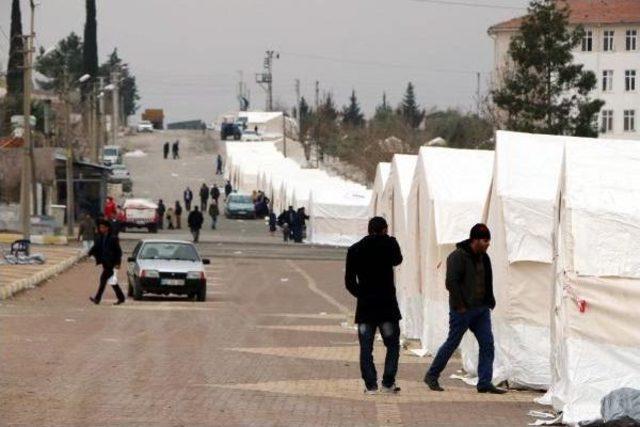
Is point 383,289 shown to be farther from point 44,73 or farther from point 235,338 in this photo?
point 44,73

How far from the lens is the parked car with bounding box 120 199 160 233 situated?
7294cm

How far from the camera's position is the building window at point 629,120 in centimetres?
11288

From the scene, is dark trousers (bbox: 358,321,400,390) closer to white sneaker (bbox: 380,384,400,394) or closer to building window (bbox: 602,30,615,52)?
white sneaker (bbox: 380,384,400,394)

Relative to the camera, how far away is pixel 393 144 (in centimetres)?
9956

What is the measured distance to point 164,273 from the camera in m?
34.4

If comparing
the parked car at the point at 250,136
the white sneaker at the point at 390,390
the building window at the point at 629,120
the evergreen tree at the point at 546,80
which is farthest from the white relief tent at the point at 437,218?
the parked car at the point at 250,136

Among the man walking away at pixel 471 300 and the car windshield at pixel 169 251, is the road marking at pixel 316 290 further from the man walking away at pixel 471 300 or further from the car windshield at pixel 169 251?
the man walking away at pixel 471 300

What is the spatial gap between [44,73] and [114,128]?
25.7 m

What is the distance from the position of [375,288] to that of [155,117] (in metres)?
181

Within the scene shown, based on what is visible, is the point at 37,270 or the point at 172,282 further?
the point at 37,270

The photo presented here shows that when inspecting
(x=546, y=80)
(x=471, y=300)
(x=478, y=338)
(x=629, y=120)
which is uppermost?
(x=546, y=80)

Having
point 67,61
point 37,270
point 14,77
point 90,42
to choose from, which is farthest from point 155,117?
point 37,270

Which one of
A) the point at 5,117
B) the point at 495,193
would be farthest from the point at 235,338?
the point at 5,117

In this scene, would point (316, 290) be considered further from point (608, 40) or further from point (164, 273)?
point (608, 40)
